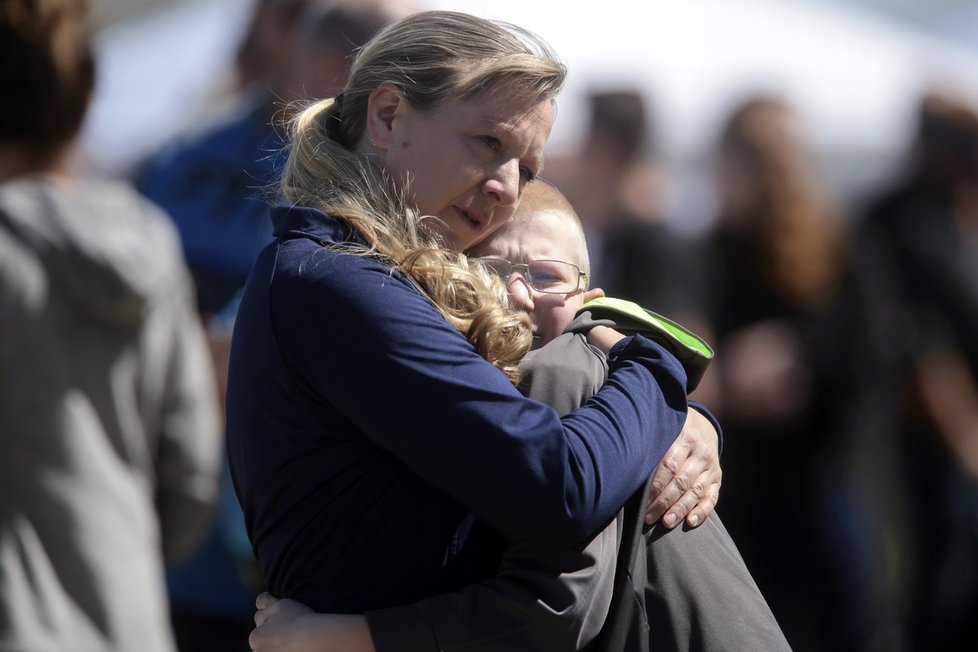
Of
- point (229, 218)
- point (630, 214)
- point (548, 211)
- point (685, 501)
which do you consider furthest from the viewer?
point (630, 214)

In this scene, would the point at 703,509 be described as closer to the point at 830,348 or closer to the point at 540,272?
the point at 540,272

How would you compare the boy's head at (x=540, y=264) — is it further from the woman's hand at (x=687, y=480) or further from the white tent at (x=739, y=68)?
the white tent at (x=739, y=68)

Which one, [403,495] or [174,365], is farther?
[174,365]

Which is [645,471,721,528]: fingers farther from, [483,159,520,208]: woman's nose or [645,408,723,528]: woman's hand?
[483,159,520,208]: woman's nose

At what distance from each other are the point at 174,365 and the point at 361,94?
1066 millimetres

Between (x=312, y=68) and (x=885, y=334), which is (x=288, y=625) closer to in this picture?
(x=312, y=68)

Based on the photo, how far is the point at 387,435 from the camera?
1966 mm

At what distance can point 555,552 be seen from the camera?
2.00 metres

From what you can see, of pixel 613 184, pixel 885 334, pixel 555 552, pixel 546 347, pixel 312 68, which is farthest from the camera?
pixel 613 184

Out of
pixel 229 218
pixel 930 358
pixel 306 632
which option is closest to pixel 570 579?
pixel 306 632

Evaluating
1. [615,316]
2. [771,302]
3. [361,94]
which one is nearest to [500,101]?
[361,94]

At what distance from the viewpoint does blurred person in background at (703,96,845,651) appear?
17.9 feet

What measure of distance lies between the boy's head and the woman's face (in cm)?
10

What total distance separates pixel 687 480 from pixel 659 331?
24 cm
